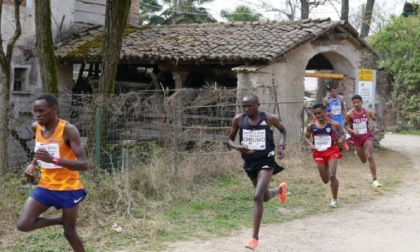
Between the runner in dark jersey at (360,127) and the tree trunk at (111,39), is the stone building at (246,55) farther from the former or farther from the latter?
the tree trunk at (111,39)

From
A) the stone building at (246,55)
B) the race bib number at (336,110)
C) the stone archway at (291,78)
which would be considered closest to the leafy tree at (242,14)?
the stone building at (246,55)

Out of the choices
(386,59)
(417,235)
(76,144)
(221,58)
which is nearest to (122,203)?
(76,144)

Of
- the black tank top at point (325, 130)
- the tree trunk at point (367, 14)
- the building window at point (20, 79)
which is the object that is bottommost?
the black tank top at point (325, 130)

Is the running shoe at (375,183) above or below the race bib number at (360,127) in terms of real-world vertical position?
below

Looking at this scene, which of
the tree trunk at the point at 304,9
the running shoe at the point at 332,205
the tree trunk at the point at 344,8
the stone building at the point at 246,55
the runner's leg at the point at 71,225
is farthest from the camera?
the tree trunk at the point at 304,9

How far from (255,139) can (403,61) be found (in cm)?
1855

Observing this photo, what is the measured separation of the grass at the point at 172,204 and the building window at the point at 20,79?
8053 mm

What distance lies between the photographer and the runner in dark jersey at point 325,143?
9203mm

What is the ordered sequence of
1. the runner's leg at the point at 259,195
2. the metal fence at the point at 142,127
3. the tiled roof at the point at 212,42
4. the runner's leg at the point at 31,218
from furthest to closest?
the tiled roof at the point at 212,42 < the metal fence at the point at 142,127 < the runner's leg at the point at 259,195 < the runner's leg at the point at 31,218

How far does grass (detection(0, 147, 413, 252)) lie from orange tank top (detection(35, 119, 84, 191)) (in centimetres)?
139

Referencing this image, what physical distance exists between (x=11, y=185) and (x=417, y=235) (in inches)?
211

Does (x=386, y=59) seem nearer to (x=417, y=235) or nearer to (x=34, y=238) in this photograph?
(x=417, y=235)

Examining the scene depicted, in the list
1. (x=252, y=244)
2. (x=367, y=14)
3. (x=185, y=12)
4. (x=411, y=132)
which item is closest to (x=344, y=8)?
(x=367, y=14)

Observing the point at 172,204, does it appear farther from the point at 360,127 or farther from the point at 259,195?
the point at 360,127
